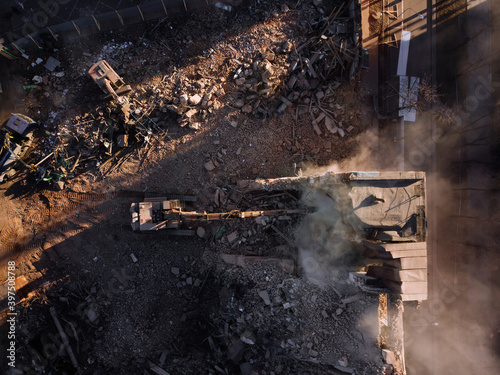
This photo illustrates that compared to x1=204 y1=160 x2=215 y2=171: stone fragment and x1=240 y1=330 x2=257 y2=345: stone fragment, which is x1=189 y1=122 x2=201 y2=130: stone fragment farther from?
x1=240 y1=330 x2=257 y2=345: stone fragment

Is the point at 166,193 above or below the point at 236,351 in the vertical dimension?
above

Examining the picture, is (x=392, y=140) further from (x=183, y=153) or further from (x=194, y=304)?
(x=194, y=304)

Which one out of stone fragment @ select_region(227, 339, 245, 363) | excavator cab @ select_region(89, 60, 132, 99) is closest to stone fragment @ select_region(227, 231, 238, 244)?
stone fragment @ select_region(227, 339, 245, 363)

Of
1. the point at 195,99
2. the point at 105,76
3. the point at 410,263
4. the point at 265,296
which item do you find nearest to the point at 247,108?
the point at 195,99

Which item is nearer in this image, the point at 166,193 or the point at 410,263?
the point at 410,263

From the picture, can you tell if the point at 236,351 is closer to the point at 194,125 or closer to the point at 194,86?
the point at 194,125

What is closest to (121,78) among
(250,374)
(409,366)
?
(250,374)

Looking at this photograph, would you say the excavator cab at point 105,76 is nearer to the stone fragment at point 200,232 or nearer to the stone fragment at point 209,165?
the stone fragment at point 209,165

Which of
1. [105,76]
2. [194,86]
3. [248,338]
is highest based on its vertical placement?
[194,86]

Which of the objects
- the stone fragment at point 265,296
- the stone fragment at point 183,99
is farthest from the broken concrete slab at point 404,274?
the stone fragment at point 183,99
